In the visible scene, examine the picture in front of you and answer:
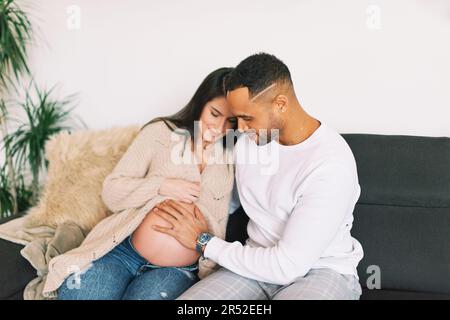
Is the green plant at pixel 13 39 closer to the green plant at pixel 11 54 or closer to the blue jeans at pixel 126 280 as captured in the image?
the green plant at pixel 11 54

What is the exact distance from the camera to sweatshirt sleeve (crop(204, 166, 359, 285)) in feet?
4.05

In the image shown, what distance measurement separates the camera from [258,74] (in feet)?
4.17

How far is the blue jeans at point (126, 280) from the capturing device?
1.38 metres

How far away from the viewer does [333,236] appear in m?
1.28

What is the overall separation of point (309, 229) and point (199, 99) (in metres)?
0.64

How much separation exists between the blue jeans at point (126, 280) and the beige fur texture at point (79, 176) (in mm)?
271

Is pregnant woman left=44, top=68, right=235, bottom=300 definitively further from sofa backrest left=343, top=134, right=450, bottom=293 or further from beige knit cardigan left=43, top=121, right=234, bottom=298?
sofa backrest left=343, top=134, right=450, bottom=293

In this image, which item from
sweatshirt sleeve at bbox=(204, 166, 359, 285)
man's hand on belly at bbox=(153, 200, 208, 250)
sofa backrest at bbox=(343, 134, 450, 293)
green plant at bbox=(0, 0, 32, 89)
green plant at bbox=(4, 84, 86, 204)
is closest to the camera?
sweatshirt sleeve at bbox=(204, 166, 359, 285)

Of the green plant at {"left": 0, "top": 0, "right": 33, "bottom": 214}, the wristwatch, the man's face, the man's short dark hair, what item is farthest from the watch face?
the green plant at {"left": 0, "top": 0, "right": 33, "bottom": 214}

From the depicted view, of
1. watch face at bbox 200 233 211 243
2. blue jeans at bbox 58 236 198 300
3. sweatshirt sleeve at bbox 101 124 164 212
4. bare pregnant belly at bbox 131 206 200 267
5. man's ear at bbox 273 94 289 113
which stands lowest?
blue jeans at bbox 58 236 198 300

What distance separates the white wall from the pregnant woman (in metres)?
0.47

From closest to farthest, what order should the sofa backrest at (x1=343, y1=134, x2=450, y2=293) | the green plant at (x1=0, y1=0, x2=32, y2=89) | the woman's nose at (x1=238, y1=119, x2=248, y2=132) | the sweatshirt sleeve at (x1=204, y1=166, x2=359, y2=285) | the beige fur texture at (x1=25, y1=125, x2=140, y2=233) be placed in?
the sweatshirt sleeve at (x1=204, y1=166, x2=359, y2=285) < the woman's nose at (x1=238, y1=119, x2=248, y2=132) < the sofa backrest at (x1=343, y1=134, x2=450, y2=293) < the beige fur texture at (x1=25, y1=125, x2=140, y2=233) < the green plant at (x1=0, y1=0, x2=32, y2=89)

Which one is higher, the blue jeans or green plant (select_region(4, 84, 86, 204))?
green plant (select_region(4, 84, 86, 204))
